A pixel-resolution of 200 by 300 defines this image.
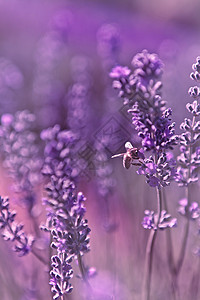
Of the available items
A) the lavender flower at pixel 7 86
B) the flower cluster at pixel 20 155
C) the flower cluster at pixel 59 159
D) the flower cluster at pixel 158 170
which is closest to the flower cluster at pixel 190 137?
the flower cluster at pixel 158 170

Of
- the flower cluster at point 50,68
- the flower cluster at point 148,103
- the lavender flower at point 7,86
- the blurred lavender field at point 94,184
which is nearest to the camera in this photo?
the flower cluster at point 148,103

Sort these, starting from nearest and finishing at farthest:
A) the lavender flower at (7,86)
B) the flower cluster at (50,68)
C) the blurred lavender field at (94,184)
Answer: the blurred lavender field at (94,184), the lavender flower at (7,86), the flower cluster at (50,68)

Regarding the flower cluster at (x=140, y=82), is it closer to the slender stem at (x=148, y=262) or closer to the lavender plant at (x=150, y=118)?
the lavender plant at (x=150, y=118)

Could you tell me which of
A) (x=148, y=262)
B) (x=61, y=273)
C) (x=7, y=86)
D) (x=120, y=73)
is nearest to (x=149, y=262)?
(x=148, y=262)

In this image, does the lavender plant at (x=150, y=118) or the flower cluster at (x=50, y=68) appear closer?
the lavender plant at (x=150, y=118)

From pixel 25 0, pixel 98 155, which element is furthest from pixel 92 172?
pixel 25 0

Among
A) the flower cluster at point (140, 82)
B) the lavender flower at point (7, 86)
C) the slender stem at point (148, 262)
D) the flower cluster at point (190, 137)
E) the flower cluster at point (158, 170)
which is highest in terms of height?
the lavender flower at point (7, 86)

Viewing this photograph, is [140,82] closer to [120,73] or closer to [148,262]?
[120,73]

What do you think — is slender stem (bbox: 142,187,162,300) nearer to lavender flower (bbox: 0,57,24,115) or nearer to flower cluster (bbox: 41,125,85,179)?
flower cluster (bbox: 41,125,85,179)
